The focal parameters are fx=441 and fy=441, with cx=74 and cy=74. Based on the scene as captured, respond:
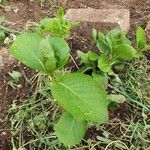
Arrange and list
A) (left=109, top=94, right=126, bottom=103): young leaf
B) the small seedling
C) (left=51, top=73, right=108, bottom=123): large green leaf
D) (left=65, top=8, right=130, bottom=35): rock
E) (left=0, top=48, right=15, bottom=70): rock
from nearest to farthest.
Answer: (left=51, top=73, right=108, bottom=123): large green leaf
(left=109, top=94, right=126, bottom=103): young leaf
the small seedling
(left=0, top=48, right=15, bottom=70): rock
(left=65, top=8, right=130, bottom=35): rock

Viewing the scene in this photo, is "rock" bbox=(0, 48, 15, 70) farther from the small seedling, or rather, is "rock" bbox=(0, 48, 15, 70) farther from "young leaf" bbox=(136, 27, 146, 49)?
"young leaf" bbox=(136, 27, 146, 49)

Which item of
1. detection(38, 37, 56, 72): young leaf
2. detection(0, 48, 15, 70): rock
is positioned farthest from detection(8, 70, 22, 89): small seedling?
detection(38, 37, 56, 72): young leaf

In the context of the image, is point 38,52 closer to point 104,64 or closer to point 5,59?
point 104,64

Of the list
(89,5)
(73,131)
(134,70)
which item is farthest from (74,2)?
(73,131)

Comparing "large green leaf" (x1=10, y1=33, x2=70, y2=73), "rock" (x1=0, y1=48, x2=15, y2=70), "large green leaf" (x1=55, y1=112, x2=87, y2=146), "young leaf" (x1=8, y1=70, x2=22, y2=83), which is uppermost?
"large green leaf" (x1=10, y1=33, x2=70, y2=73)

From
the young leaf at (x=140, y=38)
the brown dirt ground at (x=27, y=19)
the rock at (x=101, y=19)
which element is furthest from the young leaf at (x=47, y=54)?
the rock at (x=101, y=19)

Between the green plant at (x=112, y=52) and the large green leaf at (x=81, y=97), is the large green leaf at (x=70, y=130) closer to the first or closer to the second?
the large green leaf at (x=81, y=97)
